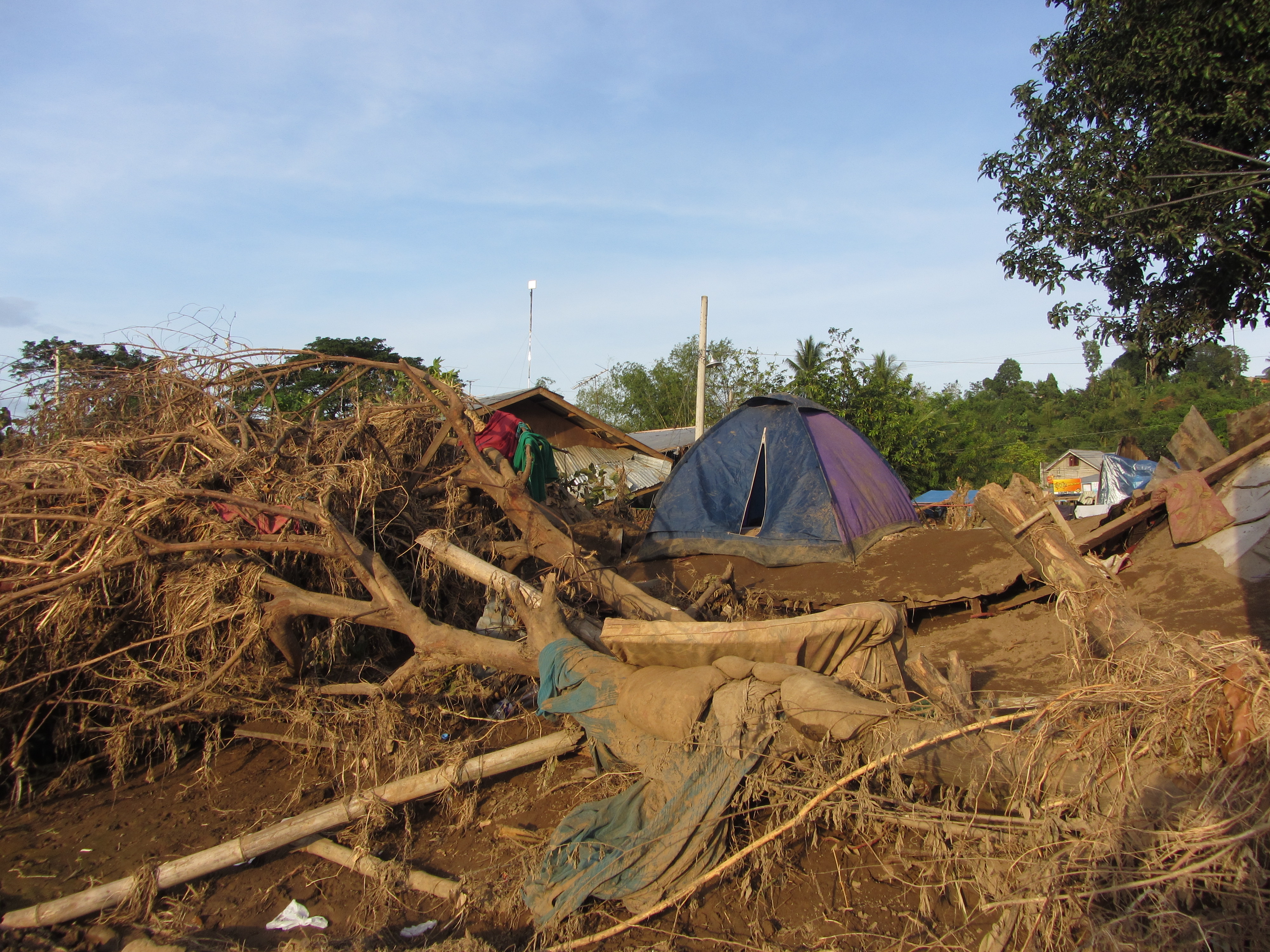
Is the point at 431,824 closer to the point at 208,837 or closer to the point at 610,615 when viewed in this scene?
the point at 208,837

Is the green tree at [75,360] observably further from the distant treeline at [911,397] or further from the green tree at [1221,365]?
the green tree at [1221,365]

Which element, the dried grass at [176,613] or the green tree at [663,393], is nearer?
the dried grass at [176,613]

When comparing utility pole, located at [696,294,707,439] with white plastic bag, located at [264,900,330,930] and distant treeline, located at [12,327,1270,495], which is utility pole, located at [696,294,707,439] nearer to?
distant treeline, located at [12,327,1270,495]

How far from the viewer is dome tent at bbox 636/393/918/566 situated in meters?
6.71

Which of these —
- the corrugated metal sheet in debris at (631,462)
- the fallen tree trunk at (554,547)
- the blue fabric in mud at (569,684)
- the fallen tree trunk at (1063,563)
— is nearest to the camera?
the fallen tree trunk at (1063,563)

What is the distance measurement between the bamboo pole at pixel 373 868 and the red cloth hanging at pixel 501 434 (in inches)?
124

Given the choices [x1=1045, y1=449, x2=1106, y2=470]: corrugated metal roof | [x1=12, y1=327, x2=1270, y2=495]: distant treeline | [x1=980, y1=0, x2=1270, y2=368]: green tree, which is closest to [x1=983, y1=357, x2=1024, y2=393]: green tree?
[x1=12, y1=327, x2=1270, y2=495]: distant treeline

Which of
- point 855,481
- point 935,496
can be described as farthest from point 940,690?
point 935,496

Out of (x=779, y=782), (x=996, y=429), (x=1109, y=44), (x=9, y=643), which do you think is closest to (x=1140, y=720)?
(x=779, y=782)

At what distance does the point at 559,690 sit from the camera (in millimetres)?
3754

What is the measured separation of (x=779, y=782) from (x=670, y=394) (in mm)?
33736

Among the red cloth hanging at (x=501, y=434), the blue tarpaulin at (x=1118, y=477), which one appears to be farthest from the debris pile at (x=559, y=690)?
the blue tarpaulin at (x=1118, y=477)

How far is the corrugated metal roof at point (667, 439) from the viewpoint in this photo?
2095cm

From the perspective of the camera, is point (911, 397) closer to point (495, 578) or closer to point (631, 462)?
point (631, 462)
